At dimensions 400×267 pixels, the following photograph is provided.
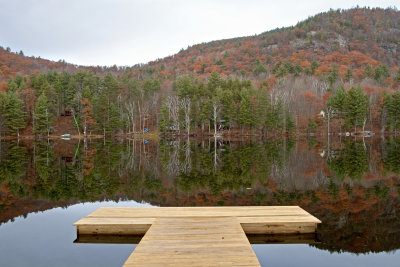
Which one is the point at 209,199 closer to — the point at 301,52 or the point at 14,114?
the point at 14,114

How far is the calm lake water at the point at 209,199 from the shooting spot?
622cm

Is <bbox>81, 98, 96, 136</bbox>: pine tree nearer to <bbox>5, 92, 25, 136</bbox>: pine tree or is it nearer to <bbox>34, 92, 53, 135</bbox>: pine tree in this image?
<bbox>34, 92, 53, 135</bbox>: pine tree

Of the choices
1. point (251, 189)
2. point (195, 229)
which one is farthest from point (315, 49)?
point (195, 229)

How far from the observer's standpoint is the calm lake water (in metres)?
6.22

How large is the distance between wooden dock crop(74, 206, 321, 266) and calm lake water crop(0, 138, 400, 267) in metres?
0.48

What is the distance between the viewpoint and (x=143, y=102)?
6806 cm

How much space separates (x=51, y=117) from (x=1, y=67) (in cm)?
5233

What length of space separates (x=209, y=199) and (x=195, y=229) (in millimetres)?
4110

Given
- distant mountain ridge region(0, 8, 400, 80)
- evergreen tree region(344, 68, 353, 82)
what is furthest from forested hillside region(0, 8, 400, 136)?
distant mountain ridge region(0, 8, 400, 80)

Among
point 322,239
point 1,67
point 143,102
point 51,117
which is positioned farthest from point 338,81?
point 1,67

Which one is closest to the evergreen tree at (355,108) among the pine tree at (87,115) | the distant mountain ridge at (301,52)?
the distant mountain ridge at (301,52)

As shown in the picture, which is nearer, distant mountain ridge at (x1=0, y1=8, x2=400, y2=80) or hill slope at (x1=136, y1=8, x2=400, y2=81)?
distant mountain ridge at (x1=0, y1=8, x2=400, y2=80)

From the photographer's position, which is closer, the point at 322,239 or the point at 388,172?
the point at 322,239

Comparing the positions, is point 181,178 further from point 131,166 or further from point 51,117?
point 51,117
